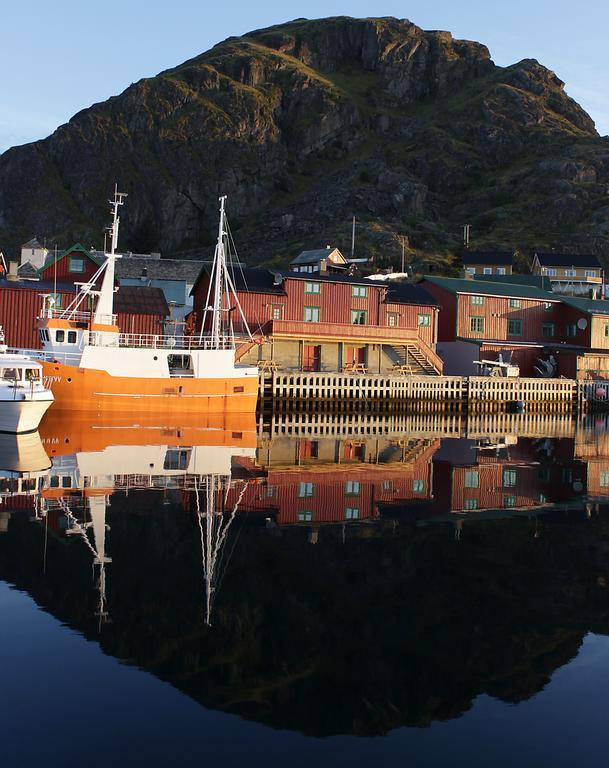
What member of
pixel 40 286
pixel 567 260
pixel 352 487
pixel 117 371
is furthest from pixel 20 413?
pixel 567 260

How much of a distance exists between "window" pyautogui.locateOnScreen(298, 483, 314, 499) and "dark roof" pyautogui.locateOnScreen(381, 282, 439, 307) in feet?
130

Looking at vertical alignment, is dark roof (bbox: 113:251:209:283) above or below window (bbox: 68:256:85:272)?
above

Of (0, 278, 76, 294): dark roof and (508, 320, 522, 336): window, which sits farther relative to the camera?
(508, 320, 522, 336): window

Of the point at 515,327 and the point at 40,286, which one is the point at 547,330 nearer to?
the point at 515,327

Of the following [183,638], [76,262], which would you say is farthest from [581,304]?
[183,638]

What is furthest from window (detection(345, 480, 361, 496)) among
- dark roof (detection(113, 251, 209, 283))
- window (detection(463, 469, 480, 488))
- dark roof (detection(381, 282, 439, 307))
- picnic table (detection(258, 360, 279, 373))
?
dark roof (detection(113, 251, 209, 283))

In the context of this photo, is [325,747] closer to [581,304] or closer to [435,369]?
[435,369]

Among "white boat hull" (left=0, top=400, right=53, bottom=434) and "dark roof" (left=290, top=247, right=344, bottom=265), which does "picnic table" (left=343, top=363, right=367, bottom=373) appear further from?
"dark roof" (left=290, top=247, right=344, bottom=265)

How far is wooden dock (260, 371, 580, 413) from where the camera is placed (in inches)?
2194

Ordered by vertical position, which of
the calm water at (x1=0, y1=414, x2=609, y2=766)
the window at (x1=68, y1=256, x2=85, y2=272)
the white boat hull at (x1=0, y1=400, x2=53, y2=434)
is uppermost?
the window at (x1=68, y1=256, x2=85, y2=272)

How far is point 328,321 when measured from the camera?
205ft

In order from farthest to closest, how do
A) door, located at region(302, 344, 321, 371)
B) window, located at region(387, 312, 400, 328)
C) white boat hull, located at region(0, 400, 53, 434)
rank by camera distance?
window, located at region(387, 312, 400, 328) → door, located at region(302, 344, 321, 371) → white boat hull, located at region(0, 400, 53, 434)

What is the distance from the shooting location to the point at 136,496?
22562 mm

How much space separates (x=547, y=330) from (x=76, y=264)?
132 ft
